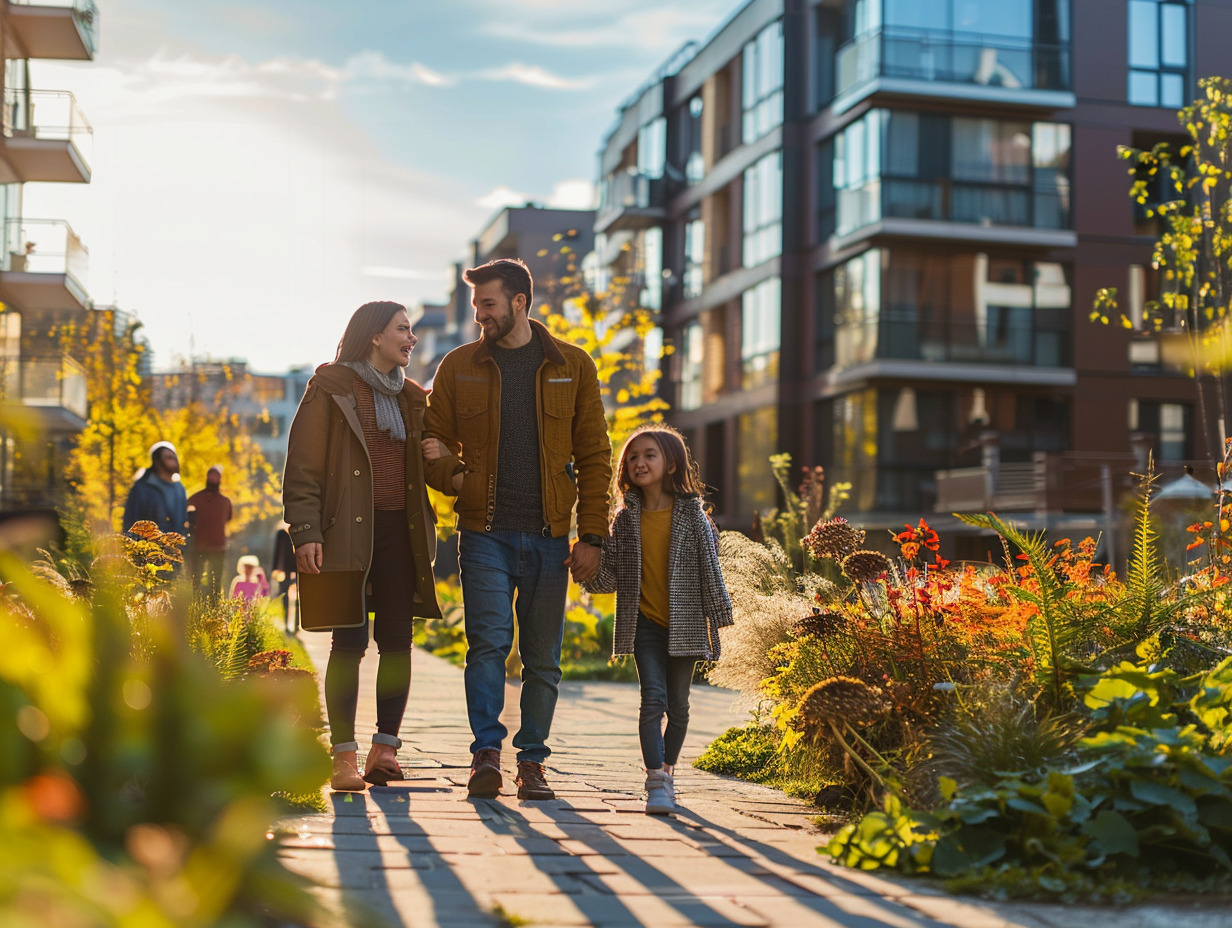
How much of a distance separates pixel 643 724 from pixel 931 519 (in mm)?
25747

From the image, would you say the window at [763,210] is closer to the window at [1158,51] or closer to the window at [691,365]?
the window at [691,365]

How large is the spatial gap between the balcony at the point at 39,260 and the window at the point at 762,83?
1599 cm

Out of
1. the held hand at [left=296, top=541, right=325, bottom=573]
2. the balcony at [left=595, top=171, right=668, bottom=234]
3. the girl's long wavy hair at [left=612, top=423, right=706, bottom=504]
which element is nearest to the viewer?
the held hand at [left=296, top=541, right=325, bottom=573]

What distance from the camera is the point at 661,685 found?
19.2 feet

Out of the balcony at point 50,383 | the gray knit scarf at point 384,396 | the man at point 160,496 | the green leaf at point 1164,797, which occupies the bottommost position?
the green leaf at point 1164,797

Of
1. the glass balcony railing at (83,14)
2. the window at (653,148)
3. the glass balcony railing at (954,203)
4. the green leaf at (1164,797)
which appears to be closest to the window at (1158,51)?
the glass balcony railing at (954,203)

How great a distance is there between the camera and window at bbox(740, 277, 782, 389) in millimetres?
33812

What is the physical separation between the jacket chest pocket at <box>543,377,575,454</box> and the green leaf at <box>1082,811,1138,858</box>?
2854 mm

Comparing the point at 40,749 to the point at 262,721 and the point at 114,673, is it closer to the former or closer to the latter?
the point at 114,673

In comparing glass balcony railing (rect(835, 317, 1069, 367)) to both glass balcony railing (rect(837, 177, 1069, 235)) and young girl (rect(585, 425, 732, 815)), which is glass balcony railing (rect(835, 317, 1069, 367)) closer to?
glass balcony railing (rect(837, 177, 1069, 235))

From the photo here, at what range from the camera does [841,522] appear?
6332 millimetres

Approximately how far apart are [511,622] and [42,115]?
26.4 m

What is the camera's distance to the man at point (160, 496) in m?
11.9

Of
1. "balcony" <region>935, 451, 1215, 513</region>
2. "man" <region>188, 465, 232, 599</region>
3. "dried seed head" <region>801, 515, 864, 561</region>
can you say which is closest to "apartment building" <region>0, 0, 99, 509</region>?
"man" <region>188, 465, 232, 599</region>
